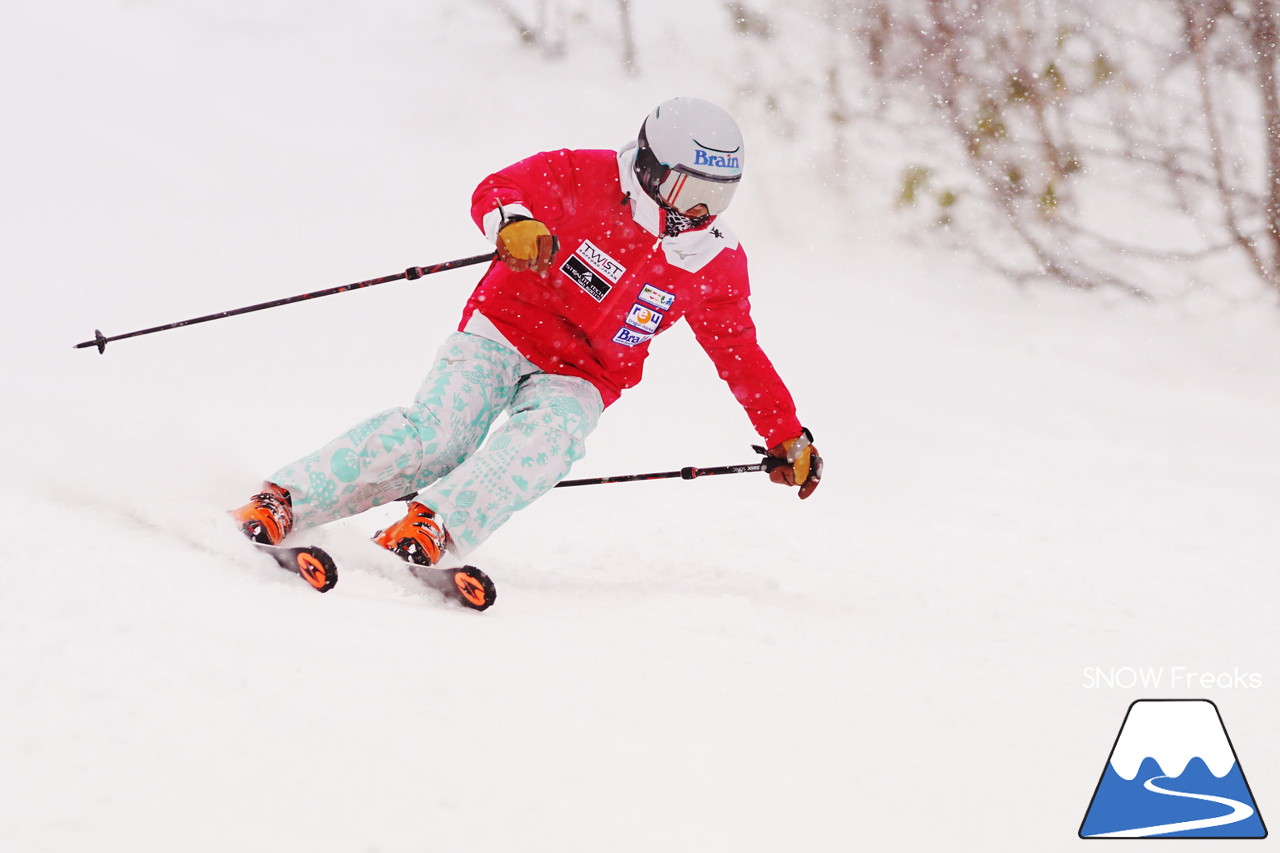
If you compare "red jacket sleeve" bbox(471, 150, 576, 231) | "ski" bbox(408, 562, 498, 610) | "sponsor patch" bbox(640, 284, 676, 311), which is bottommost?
"ski" bbox(408, 562, 498, 610)

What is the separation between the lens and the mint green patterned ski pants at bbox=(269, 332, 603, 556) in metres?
2.18

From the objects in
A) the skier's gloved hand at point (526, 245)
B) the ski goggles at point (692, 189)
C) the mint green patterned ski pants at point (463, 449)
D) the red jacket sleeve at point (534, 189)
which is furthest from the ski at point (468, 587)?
the ski goggles at point (692, 189)

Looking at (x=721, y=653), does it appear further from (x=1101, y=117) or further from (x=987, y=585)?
(x=1101, y=117)

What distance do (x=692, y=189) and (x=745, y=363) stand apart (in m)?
0.60

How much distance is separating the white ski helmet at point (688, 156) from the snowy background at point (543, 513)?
3.21 feet

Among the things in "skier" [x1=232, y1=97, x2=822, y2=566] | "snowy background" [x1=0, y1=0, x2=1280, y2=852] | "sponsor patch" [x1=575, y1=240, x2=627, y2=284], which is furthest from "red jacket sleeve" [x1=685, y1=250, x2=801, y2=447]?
"snowy background" [x1=0, y1=0, x2=1280, y2=852]

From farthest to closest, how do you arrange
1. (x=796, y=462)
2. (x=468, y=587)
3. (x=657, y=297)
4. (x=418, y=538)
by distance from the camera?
1. (x=796, y=462)
2. (x=657, y=297)
3. (x=418, y=538)
4. (x=468, y=587)

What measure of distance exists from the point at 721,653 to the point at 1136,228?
20.5 ft

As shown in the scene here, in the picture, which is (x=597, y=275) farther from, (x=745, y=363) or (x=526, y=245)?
(x=745, y=363)

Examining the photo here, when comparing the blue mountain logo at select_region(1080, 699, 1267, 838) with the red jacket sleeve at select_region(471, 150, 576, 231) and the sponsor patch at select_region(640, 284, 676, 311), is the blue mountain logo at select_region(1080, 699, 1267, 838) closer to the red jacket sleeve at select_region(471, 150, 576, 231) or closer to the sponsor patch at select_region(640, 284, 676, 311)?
the sponsor patch at select_region(640, 284, 676, 311)

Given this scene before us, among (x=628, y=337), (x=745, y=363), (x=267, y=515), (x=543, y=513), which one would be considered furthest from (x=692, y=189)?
(x=543, y=513)

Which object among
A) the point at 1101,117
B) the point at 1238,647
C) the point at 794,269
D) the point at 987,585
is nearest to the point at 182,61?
the point at 794,269

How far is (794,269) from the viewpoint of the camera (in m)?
7.00

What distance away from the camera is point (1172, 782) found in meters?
1.64
